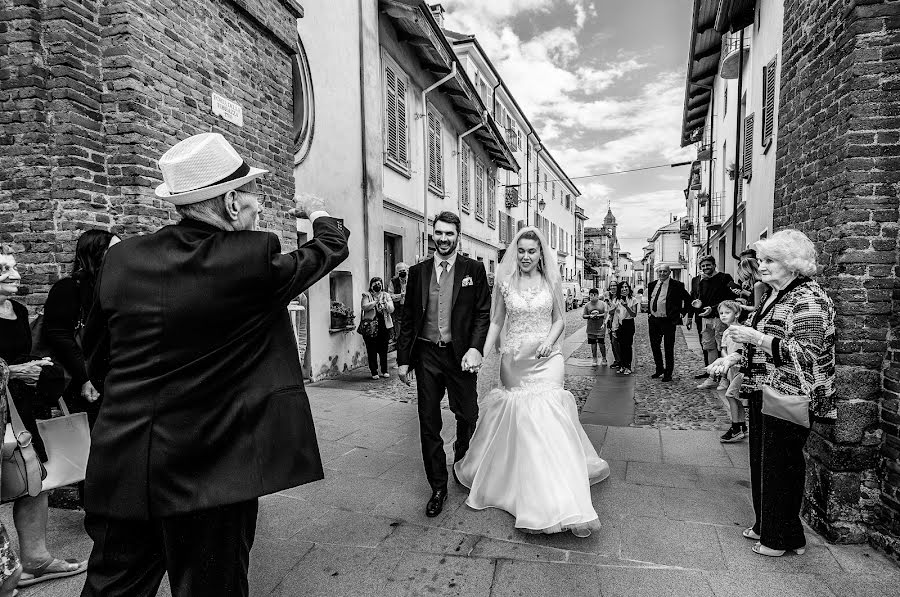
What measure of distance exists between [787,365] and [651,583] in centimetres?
137

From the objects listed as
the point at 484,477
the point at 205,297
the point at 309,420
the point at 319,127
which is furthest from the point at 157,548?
the point at 319,127

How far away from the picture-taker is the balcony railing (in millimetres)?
12680

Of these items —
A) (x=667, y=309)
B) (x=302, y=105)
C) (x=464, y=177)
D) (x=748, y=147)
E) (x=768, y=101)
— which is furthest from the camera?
(x=464, y=177)

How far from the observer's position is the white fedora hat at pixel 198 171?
1.82 metres

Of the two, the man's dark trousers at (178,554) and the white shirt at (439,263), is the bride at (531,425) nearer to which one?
the white shirt at (439,263)

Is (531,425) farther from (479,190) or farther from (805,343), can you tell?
(479,190)

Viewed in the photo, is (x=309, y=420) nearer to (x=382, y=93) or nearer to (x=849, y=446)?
(x=849, y=446)

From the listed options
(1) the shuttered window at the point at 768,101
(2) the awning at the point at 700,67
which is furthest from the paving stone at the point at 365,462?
(2) the awning at the point at 700,67

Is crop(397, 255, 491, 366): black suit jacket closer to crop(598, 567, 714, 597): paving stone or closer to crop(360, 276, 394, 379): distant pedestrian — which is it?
crop(598, 567, 714, 597): paving stone

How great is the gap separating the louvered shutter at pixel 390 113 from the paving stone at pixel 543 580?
10193 millimetres

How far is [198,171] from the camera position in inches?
72.5

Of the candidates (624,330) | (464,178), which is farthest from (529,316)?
(464,178)

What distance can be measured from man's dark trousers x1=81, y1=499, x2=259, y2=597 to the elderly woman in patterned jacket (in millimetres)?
2683

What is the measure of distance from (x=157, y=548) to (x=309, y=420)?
2.33 ft
